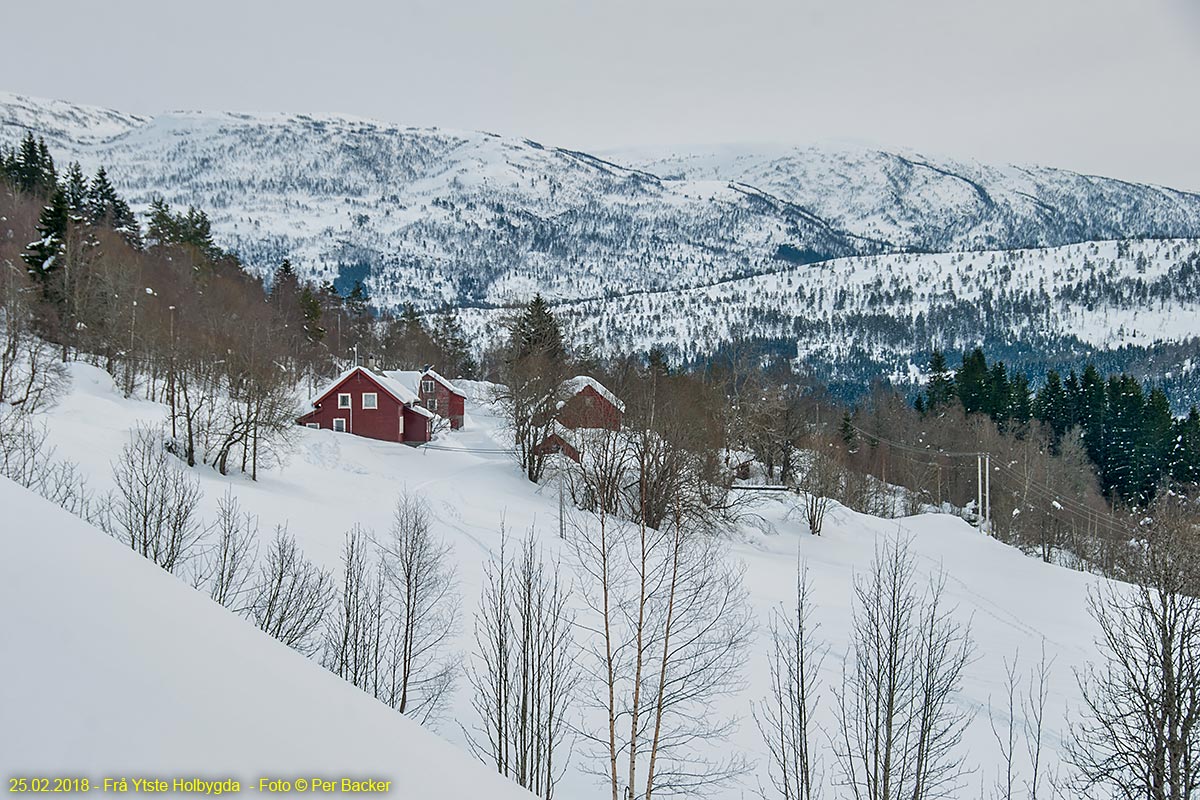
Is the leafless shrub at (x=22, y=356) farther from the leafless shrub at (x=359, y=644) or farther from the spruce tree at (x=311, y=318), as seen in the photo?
the spruce tree at (x=311, y=318)

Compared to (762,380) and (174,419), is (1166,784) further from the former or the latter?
(762,380)

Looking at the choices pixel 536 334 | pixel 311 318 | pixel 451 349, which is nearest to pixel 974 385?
pixel 536 334

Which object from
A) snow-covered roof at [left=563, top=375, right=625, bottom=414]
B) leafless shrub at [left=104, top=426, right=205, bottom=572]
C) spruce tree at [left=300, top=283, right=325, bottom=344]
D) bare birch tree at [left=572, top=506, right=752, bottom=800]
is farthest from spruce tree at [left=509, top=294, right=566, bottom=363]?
leafless shrub at [left=104, top=426, right=205, bottom=572]

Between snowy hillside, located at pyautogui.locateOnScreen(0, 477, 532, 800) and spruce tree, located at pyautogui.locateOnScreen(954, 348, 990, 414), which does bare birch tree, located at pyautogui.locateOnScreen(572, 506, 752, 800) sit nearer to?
snowy hillside, located at pyautogui.locateOnScreen(0, 477, 532, 800)

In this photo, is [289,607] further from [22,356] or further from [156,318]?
[156,318]

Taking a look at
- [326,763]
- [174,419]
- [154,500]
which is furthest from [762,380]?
[326,763]

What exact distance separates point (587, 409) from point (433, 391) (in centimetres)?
3111

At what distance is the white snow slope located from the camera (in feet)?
10.9

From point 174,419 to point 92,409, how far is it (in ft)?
22.5

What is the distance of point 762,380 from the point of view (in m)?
70.4

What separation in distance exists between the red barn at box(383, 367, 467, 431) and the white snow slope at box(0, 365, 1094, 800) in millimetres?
15189

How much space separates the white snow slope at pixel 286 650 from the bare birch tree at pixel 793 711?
2.00 feet

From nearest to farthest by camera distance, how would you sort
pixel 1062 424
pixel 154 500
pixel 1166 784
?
pixel 1166 784, pixel 154 500, pixel 1062 424

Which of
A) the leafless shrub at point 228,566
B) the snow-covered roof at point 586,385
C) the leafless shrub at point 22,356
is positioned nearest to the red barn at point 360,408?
the snow-covered roof at point 586,385
